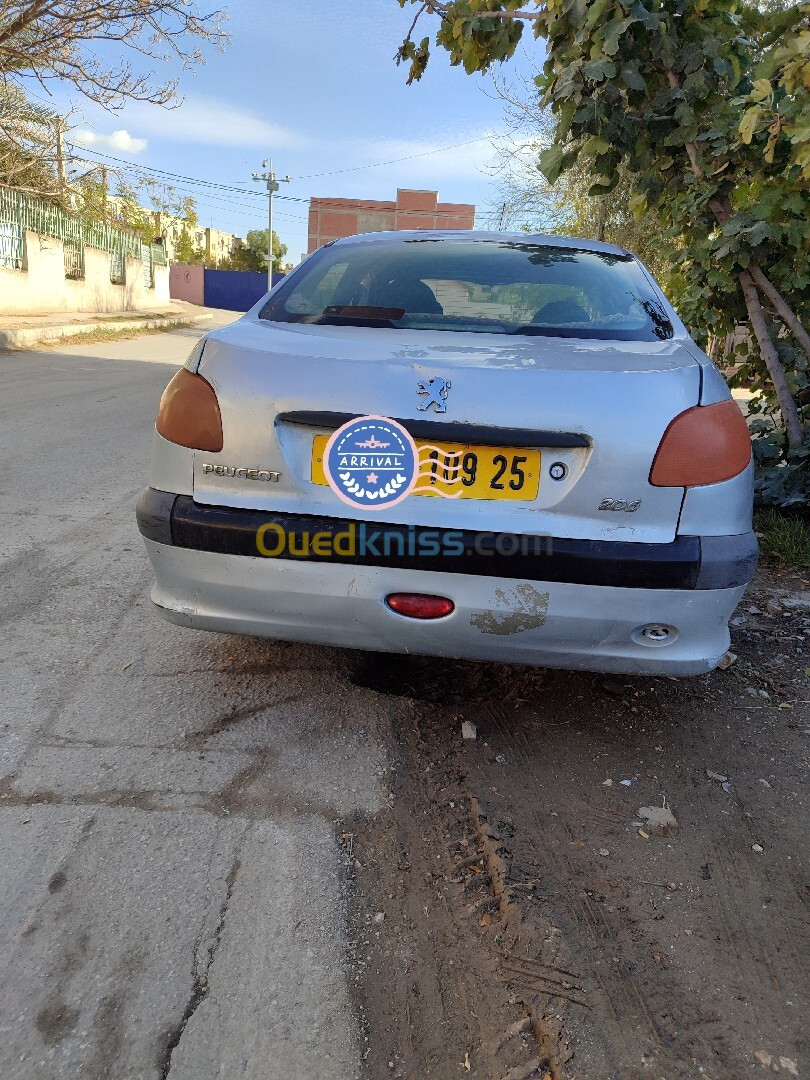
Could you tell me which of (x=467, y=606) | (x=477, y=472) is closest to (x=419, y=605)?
(x=467, y=606)

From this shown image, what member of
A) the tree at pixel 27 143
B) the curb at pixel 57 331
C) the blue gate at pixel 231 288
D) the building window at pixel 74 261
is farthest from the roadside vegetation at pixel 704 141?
the blue gate at pixel 231 288

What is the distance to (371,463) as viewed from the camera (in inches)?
80.3

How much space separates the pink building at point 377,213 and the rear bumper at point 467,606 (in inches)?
2062

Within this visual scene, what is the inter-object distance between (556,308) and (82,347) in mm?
14787

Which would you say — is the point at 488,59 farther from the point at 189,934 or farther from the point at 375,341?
the point at 189,934

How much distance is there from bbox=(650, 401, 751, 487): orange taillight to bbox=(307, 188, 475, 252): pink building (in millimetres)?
52324

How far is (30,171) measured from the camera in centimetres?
1725

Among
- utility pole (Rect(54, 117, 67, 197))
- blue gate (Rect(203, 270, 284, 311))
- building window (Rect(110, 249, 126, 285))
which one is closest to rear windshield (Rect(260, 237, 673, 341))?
utility pole (Rect(54, 117, 67, 197))

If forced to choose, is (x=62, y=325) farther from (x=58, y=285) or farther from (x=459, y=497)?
(x=459, y=497)

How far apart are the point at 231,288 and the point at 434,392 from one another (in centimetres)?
5201

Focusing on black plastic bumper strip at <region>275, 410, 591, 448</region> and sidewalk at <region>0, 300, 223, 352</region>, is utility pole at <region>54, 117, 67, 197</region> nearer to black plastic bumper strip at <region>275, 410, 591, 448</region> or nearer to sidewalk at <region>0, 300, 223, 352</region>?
sidewalk at <region>0, 300, 223, 352</region>

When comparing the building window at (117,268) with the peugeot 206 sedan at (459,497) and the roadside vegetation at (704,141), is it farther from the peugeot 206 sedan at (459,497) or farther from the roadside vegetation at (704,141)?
the peugeot 206 sedan at (459,497)

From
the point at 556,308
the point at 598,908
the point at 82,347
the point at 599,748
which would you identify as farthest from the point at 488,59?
the point at 82,347

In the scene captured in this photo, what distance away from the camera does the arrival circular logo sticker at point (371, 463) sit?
2.02 meters
